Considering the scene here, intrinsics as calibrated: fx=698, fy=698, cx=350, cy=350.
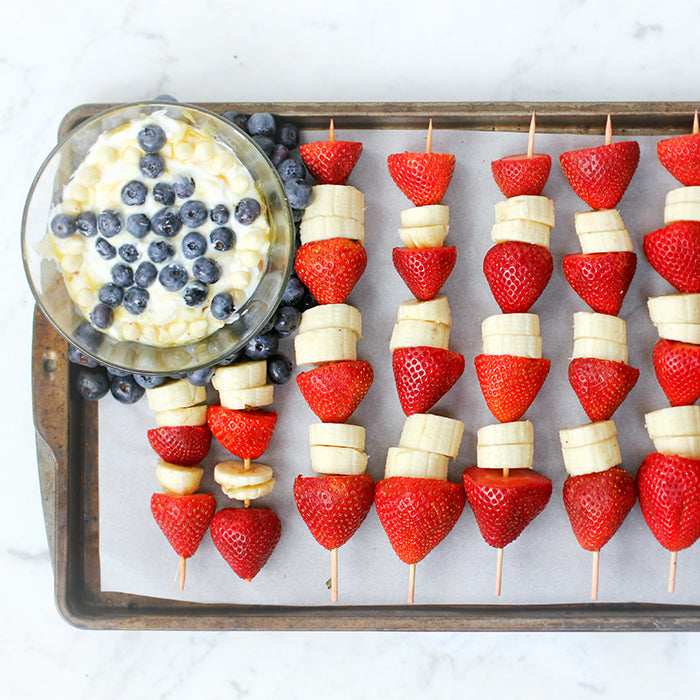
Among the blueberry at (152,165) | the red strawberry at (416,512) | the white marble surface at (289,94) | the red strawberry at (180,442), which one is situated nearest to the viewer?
the blueberry at (152,165)

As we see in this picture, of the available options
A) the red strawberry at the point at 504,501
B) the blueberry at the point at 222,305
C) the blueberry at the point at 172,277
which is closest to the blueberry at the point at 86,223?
the blueberry at the point at 172,277

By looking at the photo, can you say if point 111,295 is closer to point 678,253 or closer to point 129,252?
point 129,252

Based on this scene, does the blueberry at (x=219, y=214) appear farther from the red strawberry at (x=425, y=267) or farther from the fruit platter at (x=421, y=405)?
the red strawberry at (x=425, y=267)

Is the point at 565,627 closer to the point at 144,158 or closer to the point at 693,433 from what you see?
the point at 693,433

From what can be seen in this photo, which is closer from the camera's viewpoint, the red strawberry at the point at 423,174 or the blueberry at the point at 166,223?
the blueberry at the point at 166,223

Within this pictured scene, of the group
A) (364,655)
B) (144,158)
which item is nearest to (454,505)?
(364,655)

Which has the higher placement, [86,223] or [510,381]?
[86,223]

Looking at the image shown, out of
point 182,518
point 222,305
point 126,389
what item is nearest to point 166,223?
point 222,305

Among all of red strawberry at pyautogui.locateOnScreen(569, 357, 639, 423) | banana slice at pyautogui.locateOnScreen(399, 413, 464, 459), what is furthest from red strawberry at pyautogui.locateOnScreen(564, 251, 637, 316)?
banana slice at pyautogui.locateOnScreen(399, 413, 464, 459)
